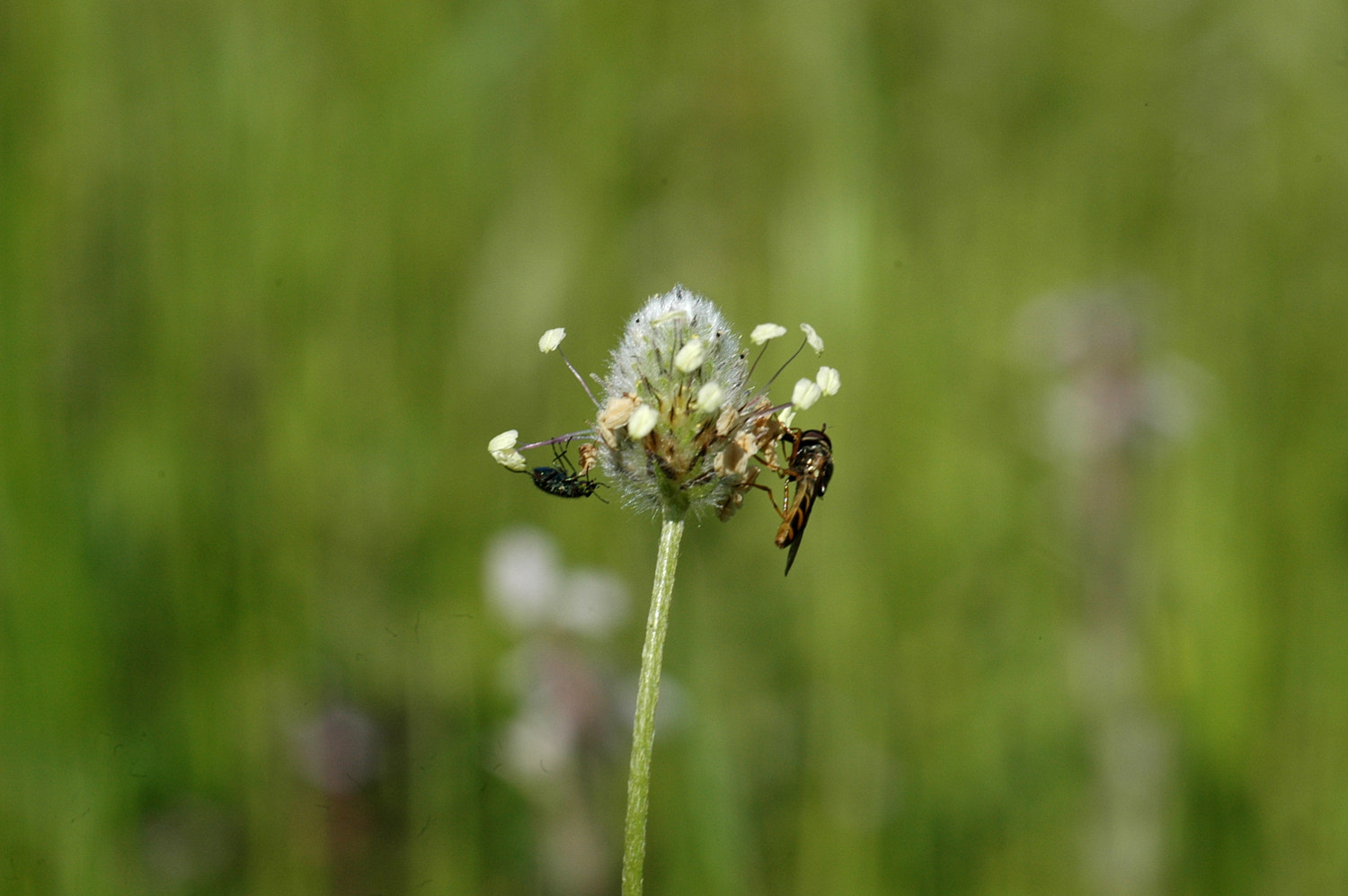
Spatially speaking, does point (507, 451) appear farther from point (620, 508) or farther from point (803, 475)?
point (620, 508)

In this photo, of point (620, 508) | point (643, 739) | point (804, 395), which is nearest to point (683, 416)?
point (804, 395)

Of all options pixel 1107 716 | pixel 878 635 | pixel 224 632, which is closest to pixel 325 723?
pixel 224 632

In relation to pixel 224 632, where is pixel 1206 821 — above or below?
below

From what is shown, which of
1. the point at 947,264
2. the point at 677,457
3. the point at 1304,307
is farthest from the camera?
the point at 947,264

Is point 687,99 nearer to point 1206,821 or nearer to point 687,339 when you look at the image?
point 1206,821

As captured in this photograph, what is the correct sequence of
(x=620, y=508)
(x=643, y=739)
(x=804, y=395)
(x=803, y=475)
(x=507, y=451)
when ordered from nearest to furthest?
(x=643, y=739) < (x=804, y=395) < (x=507, y=451) < (x=803, y=475) < (x=620, y=508)

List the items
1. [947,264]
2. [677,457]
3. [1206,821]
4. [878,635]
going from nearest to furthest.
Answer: [677,457] → [1206,821] → [878,635] → [947,264]

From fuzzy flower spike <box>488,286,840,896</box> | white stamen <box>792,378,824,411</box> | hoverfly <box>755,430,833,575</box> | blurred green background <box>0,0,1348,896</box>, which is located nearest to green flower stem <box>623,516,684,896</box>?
fuzzy flower spike <box>488,286,840,896</box>

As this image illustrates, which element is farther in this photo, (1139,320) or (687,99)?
(687,99)
